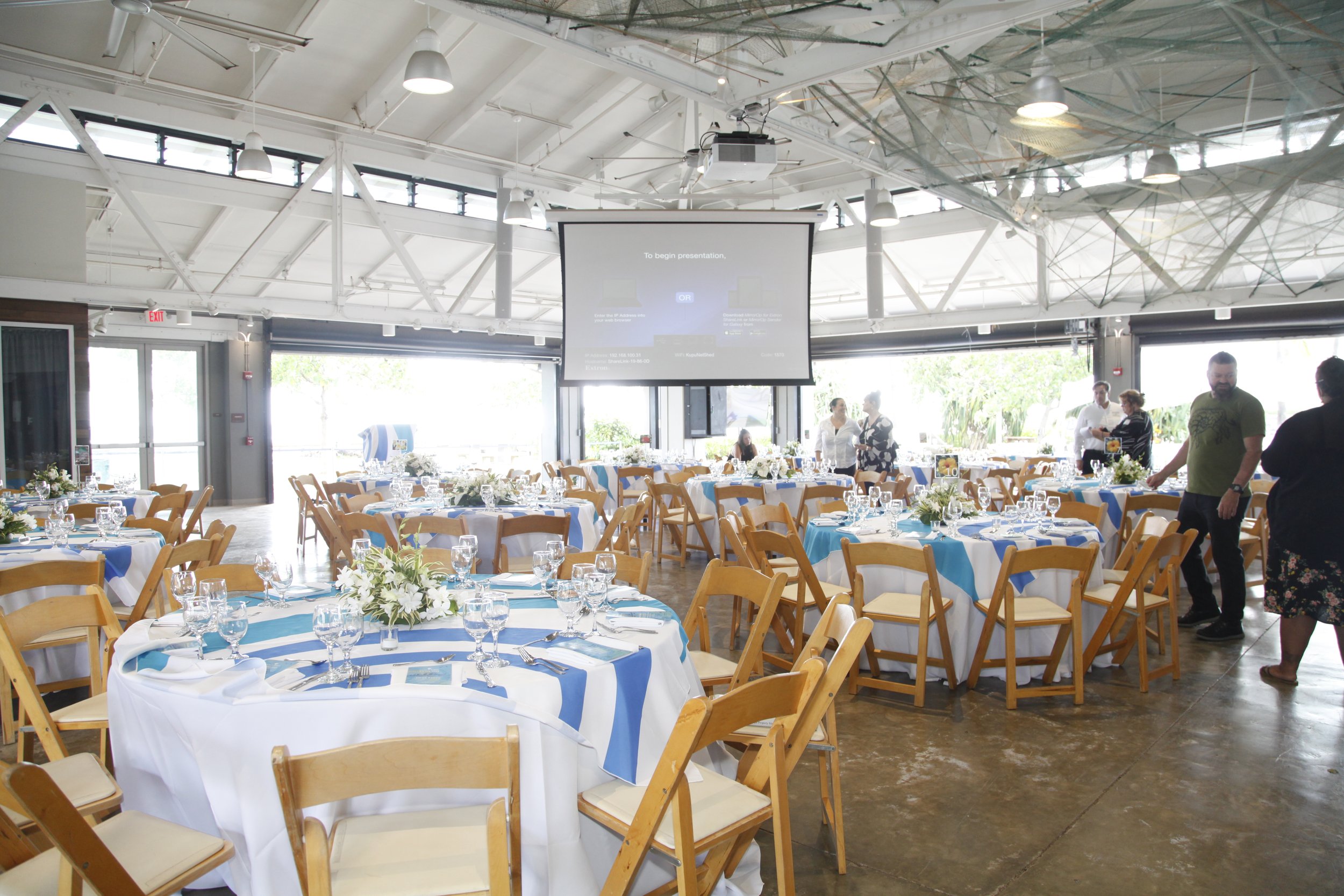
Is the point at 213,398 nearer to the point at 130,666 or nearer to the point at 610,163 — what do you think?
the point at 610,163

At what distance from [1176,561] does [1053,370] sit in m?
17.8

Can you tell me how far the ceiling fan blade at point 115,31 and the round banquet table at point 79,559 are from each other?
4.66m

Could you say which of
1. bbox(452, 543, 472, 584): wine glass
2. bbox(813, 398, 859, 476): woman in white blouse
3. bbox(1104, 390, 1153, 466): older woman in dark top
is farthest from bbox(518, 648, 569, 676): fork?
bbox(813, 398, 859, 476): woman in white blouse

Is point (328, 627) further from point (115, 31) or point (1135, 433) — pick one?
point (1135, 433)

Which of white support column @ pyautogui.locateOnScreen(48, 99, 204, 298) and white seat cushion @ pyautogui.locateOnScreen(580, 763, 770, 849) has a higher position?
white support column @ pyautogui.locateOnScreen(48, 99, 204, 298)

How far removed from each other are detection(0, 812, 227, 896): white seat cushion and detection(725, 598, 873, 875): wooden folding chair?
1430 millimetres

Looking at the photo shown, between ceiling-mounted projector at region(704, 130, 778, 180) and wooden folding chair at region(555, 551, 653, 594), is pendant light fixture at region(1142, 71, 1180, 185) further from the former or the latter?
wooden folding chair at region(555, 551, 653, 594)

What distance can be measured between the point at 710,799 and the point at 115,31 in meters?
8.57

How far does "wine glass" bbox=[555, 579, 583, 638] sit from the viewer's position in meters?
2.69

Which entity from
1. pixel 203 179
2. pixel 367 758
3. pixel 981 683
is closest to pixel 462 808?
pixel 367 758

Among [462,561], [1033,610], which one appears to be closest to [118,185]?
[462,561]

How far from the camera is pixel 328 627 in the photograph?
90.7 inches

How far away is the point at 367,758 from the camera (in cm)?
165

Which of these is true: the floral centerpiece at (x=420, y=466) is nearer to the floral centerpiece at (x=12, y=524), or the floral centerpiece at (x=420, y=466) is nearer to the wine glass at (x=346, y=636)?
the floral centerpiece at (x=12, y=524)
